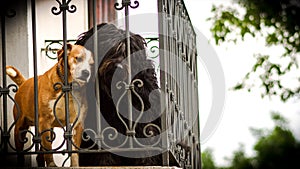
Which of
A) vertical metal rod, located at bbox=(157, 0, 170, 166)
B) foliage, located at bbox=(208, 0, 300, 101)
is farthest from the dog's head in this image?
foliage, located at bbox=(208, 0, 300, 101)

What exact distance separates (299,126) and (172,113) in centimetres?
92

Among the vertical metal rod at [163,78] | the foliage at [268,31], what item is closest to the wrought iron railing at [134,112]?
the vertical metal rod at [163,78]

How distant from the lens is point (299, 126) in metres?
6.26

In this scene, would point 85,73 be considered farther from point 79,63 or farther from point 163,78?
point 163,78

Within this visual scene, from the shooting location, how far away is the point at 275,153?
666 centimetres

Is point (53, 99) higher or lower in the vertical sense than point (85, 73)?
lower

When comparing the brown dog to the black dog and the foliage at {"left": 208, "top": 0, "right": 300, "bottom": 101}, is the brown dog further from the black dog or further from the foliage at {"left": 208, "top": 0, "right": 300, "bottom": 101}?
the foliage at {"left": 208, "top": 0, "right": 300, "bottom": 101}

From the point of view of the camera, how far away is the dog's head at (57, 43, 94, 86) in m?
5.82

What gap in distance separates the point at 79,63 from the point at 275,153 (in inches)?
67.9

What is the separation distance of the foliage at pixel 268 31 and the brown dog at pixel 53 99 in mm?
2642

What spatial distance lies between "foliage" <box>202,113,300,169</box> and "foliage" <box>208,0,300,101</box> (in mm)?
1345

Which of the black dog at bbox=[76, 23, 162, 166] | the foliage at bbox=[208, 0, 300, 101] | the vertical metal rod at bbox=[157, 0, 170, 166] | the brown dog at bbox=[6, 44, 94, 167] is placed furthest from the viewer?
the foliage at bbox=[208, 0, 300, 101]

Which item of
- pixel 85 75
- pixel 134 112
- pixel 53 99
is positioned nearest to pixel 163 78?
pixel 134 112

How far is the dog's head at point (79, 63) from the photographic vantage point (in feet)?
19.1
